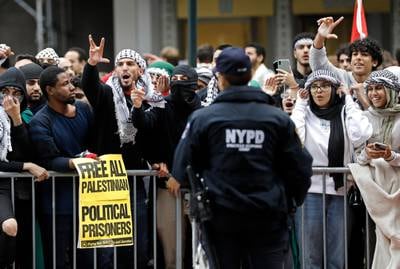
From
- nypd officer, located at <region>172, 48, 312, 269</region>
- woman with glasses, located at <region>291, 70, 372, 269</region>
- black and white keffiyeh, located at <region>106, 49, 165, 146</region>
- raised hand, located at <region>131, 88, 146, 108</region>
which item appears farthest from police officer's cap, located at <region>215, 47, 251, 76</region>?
black and white keffiyeh, located at <region>106, 49, 165, 146</region>

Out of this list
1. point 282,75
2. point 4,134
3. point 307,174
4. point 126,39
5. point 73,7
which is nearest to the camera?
point 307,174

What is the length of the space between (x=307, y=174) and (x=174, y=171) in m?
0.90

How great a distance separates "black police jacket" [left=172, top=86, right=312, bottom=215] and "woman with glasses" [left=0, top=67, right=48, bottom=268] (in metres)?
1.72

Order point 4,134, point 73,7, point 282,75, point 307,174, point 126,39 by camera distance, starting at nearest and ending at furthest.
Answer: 1. point 307,174
2. point 4,134
3. point 282,75
4. point 126,39
5. point 73,7

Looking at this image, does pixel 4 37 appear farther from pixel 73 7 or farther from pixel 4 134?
pixel 4 134

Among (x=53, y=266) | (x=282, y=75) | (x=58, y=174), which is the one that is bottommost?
(x=53, y=266)

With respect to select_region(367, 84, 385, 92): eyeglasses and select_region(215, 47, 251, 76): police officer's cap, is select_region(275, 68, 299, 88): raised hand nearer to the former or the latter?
select_region(367, 84, 385, 92): eyeglasses

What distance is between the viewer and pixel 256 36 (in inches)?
858

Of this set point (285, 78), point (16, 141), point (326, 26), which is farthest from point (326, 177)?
point (16, 141)

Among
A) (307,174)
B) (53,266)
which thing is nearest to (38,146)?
(53,266)

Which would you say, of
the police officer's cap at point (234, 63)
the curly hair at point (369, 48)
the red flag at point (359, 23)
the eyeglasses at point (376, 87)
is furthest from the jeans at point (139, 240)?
the red flag at point (359, 23)

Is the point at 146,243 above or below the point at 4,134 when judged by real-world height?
below

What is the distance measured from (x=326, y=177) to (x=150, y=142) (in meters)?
1.47

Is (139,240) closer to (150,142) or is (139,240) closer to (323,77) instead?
(150,142)
